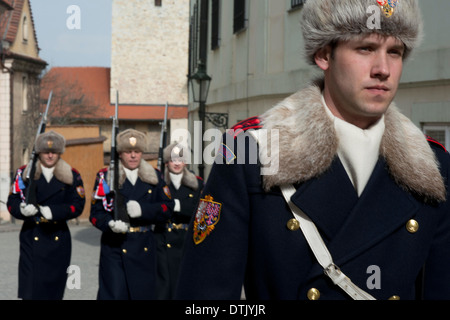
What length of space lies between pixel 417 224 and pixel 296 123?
529 mm

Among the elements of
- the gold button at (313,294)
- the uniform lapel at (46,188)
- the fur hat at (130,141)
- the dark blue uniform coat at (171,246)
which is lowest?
the dark blue uniform coat at (171,246)

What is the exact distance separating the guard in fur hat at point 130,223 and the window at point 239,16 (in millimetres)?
6062

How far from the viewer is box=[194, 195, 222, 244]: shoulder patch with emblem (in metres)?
2.61

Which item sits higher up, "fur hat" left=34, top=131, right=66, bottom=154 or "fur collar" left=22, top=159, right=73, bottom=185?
"fur hat" left=34, top=131, right=66, bottom=154

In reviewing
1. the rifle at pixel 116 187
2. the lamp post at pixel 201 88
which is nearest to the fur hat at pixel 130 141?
the rifle at pixel 116 187

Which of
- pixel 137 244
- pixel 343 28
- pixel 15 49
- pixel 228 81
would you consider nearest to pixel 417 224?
pixel 343 28

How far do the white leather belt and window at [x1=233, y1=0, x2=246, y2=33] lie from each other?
11.4 metres

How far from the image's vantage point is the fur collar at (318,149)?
2.59m

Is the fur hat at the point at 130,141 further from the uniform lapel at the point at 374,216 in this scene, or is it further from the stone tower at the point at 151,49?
the stone tower at the point at 151,49

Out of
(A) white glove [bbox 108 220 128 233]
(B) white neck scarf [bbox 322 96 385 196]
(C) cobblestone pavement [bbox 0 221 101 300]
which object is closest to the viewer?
(B) white neck scarf [bbox 322 96 385 196]

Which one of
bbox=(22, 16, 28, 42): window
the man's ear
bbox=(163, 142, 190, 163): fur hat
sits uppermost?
bbox=(22, 16, 28, 42): window

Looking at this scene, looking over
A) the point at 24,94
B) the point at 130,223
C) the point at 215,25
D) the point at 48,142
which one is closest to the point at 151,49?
the point at 24,94

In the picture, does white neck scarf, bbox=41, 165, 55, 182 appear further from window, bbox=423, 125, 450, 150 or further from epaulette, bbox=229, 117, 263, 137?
epaulette, bbox=229, 117, 263, 137

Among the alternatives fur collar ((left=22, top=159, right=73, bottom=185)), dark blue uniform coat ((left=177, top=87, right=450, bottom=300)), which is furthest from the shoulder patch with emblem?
fur collar ((left=22, top=159, right=73, bottom=185))
